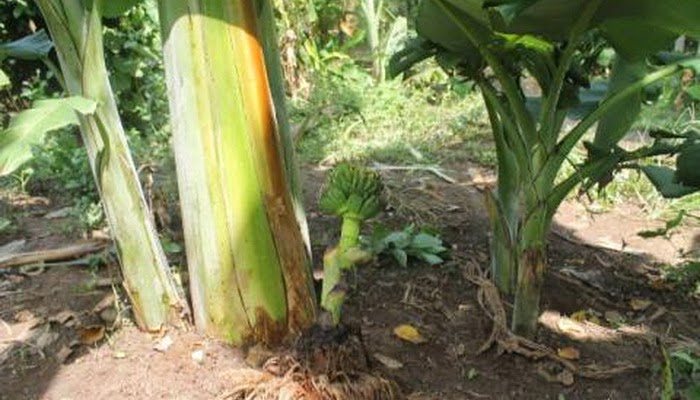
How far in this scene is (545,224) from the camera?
1737 millimetres

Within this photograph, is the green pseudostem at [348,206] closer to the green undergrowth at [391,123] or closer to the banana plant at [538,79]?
the banana plant at [538,79]

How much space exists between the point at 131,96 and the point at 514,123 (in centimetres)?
317

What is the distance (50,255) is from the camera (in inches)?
90.4

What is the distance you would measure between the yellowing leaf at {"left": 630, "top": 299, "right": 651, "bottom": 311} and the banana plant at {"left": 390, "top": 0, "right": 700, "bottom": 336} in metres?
0.47

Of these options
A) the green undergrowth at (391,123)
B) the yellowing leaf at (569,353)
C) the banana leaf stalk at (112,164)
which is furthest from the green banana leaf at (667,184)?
the green undergrowth at (391,123)

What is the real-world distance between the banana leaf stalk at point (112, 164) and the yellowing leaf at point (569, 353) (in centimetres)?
102

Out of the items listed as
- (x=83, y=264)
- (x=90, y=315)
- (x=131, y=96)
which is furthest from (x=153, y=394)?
(x=131, y=96)

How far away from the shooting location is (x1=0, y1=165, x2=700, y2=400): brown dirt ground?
1.65 metres

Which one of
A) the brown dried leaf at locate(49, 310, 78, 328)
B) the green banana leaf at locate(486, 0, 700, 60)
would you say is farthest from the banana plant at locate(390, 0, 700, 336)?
the brown dried leaf at locate(49, 310, 78, 328)

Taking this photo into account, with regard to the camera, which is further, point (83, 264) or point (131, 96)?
point (131, 96)

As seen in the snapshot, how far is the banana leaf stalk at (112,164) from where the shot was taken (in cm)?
156

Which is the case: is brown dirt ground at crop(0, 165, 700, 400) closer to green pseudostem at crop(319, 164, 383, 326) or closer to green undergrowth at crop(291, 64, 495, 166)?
green pseudostem at crop(319, 164, 383, 326)

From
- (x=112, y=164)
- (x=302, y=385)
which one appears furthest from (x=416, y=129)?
(x=302, y=385)

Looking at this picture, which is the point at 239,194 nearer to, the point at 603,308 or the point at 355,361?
the point at 355,361
